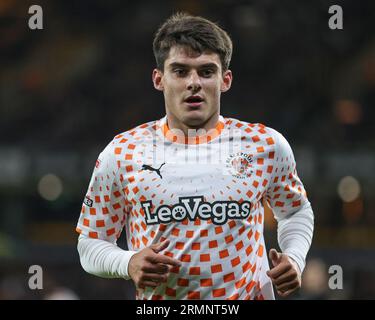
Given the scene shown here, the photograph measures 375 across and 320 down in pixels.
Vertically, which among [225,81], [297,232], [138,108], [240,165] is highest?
[138,108]

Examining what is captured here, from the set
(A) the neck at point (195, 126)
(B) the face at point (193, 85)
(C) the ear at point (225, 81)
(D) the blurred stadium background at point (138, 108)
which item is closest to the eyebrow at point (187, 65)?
(B) the face at point (193, 85)

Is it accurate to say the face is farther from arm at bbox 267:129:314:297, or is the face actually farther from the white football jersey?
arm at bbox 267:129:314:297

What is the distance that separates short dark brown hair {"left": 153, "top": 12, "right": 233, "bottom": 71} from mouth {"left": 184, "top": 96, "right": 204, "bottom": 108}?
0.24 metres

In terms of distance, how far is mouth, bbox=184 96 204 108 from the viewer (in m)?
4.36

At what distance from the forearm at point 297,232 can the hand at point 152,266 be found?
28.3 inches

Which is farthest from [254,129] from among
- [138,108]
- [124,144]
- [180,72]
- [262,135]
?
[138,108]

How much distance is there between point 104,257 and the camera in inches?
171

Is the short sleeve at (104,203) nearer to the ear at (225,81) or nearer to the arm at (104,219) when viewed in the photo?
the arm at (104,219)

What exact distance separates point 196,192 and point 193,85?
20.9 inches

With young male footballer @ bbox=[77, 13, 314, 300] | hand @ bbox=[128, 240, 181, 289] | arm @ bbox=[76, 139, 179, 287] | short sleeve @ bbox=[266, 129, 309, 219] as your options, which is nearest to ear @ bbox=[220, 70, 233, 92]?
young male footballer @ bbox=[77, 13, 314, 300]

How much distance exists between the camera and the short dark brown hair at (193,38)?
438 cm

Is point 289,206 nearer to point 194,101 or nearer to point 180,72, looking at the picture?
point 194,101
